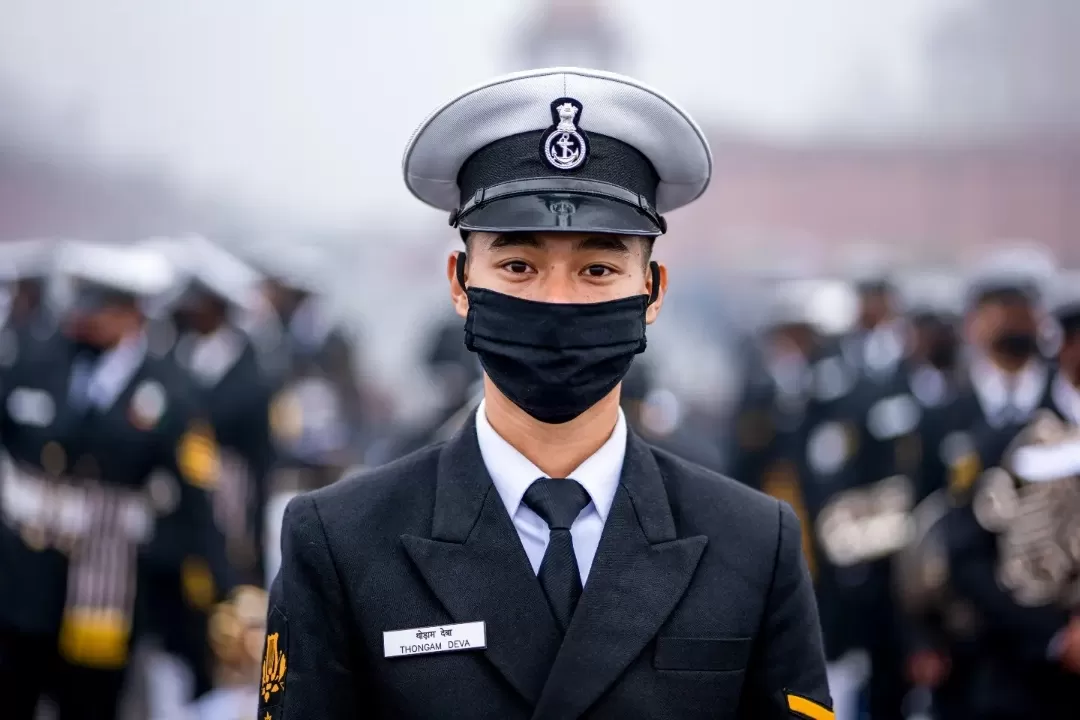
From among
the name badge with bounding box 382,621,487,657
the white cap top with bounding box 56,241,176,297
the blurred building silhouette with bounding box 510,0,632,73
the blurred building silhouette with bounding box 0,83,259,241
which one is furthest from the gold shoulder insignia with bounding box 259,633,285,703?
the blurred building silhouette with bounding box 510,0,632,73

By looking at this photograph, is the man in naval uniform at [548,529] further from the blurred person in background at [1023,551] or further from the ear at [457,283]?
the blurred person in background at [1023,551]

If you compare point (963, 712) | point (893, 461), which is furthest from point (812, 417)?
point (963, 712)

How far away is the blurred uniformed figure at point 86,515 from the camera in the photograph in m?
6.66

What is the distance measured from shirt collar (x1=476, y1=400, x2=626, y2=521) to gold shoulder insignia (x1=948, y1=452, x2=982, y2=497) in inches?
144

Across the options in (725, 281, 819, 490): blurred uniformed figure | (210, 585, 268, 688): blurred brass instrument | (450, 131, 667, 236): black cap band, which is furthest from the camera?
(725, 281, 819, 490): blurred uniformed figure

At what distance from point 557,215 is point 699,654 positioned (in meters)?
0.77

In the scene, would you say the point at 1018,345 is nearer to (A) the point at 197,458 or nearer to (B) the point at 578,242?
(A) the point at 197,458

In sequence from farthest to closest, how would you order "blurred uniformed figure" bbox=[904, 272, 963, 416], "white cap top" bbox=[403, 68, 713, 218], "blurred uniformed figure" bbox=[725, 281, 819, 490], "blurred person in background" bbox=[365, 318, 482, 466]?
"blurred uniformed figure" bbox=[725, 281, 819, 490], "blurred uniformed figure" bbox=[904, 272, 963, 416], "blurred person in background" bbox=[365, 318, 482, 466], "white cap top" bbox=[403, 68, 713, 218]

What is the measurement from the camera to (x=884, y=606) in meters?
8.12

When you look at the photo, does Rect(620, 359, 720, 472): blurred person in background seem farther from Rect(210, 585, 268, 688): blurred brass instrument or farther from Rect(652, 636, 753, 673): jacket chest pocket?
Rect(652, 636, 753, 673): jacket chest pocket

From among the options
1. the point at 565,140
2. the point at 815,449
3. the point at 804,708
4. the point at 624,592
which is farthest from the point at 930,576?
the point at 565,140

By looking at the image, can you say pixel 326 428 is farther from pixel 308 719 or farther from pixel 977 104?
pixel 977 104

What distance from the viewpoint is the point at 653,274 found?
101 inches

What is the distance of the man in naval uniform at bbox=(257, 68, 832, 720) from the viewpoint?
7.55 feet
